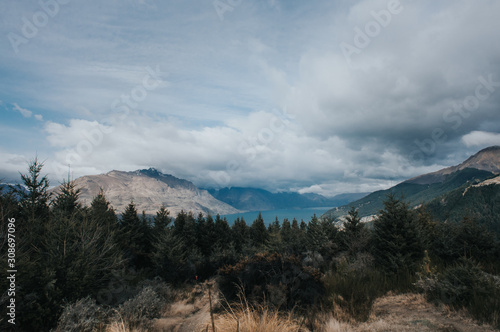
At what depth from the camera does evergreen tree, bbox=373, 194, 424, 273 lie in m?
10.8

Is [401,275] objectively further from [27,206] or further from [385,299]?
[27,206]

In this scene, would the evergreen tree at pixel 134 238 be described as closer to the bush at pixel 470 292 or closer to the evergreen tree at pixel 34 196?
the evergreen tree at pixel 34 196

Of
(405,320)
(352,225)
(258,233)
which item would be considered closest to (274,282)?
(405,320)

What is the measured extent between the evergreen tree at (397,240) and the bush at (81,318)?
1163cm

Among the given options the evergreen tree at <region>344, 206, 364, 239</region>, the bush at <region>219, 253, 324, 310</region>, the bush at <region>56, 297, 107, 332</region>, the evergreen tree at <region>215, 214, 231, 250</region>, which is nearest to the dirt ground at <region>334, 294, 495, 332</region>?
the bush at <region>219, 253, 324, 310</region>

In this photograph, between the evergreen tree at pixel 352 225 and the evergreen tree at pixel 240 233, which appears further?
the evergreen tree at pixel 240 233

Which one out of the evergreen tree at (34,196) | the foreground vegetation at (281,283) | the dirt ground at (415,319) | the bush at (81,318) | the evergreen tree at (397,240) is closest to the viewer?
the dirt ground at (415,319)

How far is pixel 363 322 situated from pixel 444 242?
9931 mm

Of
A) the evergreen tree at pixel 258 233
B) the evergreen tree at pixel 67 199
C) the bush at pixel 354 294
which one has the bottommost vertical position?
the evergreen tree at pixel 258 233

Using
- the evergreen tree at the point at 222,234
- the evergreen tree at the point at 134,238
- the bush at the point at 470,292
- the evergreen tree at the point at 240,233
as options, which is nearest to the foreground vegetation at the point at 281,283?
the bush at the point at 470,292

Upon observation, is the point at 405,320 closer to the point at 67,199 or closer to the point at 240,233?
the point at 67,199

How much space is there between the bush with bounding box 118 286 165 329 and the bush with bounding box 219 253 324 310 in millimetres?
2658

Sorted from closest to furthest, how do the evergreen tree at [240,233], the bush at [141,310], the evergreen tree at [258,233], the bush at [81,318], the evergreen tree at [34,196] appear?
1. the bush at [81,318]
2. the bush at [141,310]
3. the evergreen tree at [34,196]
4. the evergreen tree at [240,233]
5. the evergreen tree at [258,233]

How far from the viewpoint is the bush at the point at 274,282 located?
666 centimetres
